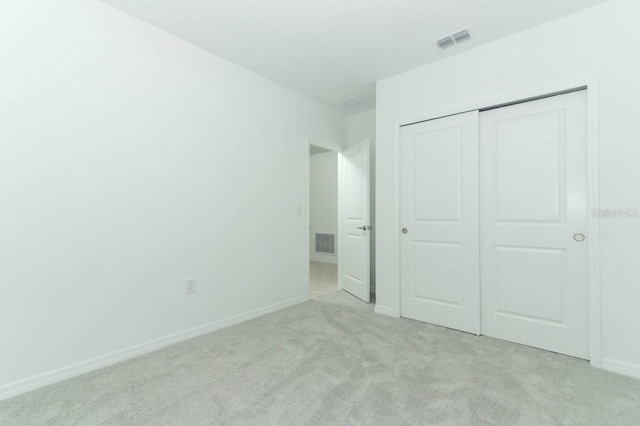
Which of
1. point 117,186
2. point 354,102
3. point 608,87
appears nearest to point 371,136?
point 354,102

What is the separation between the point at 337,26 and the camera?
2428 mm

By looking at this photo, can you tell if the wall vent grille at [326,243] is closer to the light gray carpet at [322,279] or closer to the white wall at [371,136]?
the light gray carpet at [322,279]

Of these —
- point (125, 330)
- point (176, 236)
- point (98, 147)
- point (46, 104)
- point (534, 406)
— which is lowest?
point (534, 406)

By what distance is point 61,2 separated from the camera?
202 centimetres

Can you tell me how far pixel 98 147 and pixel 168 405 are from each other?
1770mm

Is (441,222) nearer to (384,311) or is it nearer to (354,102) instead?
(384,311)

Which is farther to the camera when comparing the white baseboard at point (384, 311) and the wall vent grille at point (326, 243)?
→ the wall vent grille at point (326, 243)

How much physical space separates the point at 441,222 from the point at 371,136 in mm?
1840

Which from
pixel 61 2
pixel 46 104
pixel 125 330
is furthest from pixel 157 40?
pixel 125 330

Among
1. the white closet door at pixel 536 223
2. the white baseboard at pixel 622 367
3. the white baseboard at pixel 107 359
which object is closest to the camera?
the white baseboard at pixel 107 359

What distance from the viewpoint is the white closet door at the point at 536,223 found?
231cm

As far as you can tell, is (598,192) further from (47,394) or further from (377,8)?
(47,394)

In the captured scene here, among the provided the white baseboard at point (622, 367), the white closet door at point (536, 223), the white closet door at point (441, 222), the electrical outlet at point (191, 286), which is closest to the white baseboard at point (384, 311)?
the white closet door at point (441, 222)

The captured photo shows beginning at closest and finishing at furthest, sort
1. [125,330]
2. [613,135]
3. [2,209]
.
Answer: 1. [2,209]
2. [613,135]
3. [125,330]
